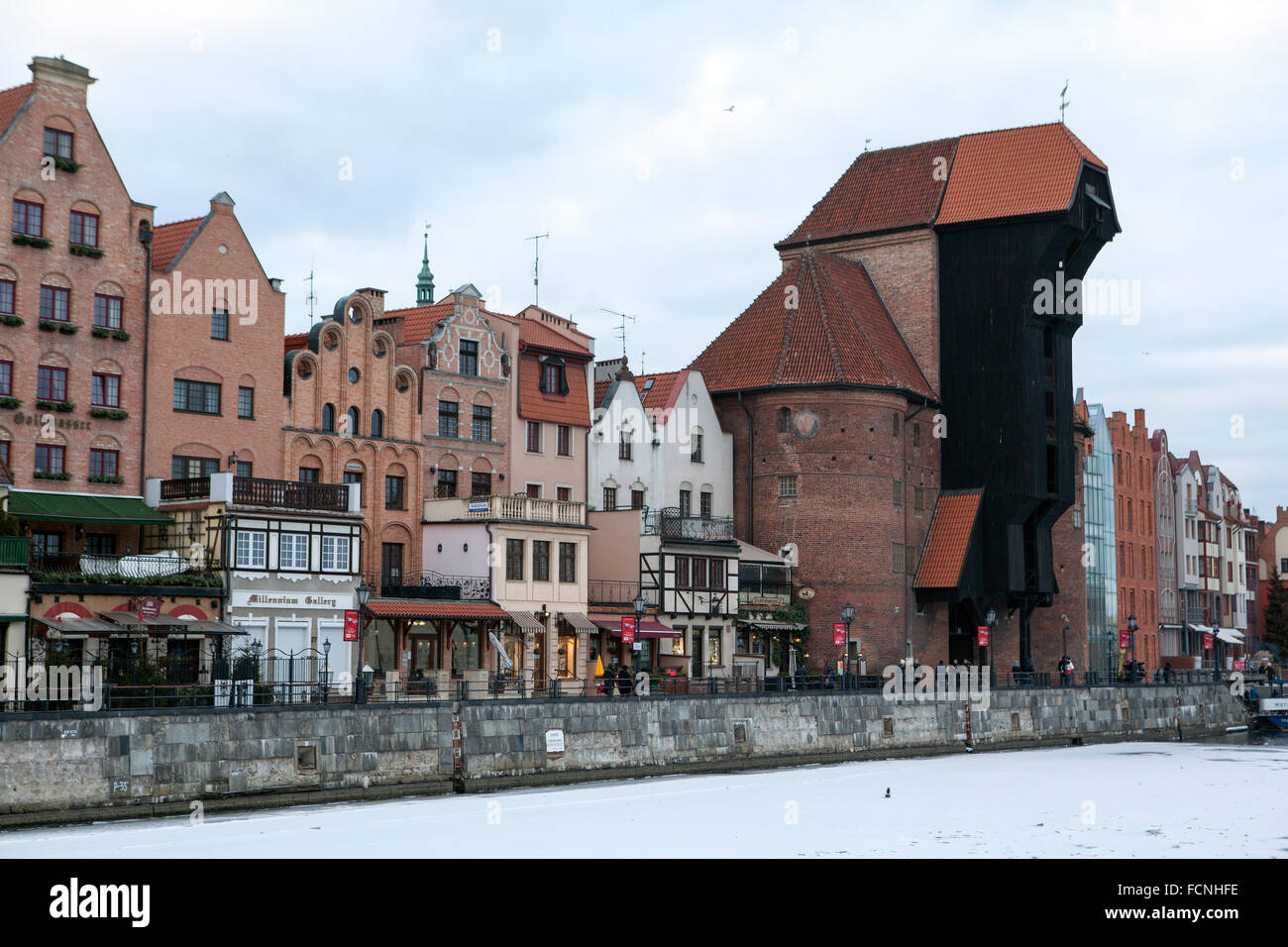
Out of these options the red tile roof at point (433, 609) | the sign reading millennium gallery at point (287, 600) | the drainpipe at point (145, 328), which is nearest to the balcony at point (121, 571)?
the sign reading millennium gallery at point (287, 600)

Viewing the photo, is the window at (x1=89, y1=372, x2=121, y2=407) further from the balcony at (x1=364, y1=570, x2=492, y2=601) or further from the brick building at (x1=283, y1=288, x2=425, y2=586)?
the balcony at (x1=364, y1=570, x2=492, y2=601)

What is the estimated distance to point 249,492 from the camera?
50188 millimetres

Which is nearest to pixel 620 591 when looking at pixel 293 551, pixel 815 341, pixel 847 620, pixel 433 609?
pixel 847 620

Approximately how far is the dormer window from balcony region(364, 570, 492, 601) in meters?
10.1

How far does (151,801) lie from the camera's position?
37.6m

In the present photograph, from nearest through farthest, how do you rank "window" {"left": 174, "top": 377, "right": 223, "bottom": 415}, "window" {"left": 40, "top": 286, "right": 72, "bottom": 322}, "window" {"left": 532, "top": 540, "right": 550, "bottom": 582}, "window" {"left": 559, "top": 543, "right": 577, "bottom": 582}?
"window" {"left": 40, "top": 286, "right": 72, "bottom": 322} → "window" {"left": 174, "top": 377, "right": 223, "bottom": 415} → "window" {"left": 532, "top": 540, "right": 550, "bottom": 582} → "window" {"left": 559, "top": 543, "right": 577, "bottom": 582}

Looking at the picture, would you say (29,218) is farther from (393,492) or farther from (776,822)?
(776,822)

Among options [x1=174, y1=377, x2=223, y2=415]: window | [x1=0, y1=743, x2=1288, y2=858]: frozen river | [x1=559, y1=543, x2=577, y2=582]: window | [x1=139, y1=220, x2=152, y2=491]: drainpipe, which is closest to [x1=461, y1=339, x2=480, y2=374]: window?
[x1=559, y1=543, x2=577, y2=582]: window

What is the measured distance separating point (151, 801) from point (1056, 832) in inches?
805

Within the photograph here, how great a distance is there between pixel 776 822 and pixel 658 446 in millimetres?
32318

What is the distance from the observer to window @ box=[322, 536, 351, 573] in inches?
2040

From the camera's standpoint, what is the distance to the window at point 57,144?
49281mm

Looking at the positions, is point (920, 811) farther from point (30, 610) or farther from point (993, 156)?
point (993, 156)
